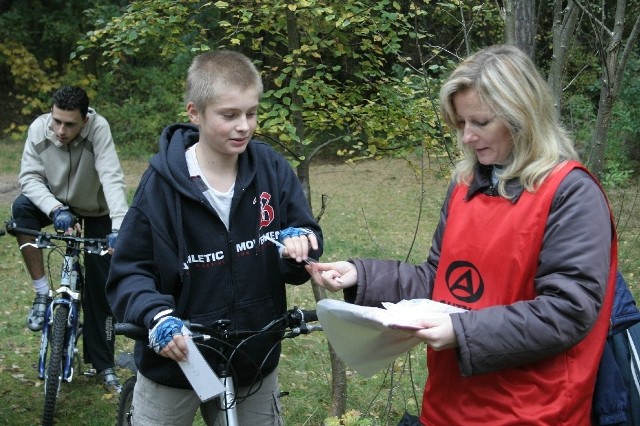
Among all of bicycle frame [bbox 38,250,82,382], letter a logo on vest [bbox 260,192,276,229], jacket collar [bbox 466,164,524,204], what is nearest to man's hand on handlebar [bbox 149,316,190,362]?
letter a logo on vest [bbox 260,192,276,229]

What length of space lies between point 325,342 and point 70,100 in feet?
10.3

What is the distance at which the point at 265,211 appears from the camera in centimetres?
303

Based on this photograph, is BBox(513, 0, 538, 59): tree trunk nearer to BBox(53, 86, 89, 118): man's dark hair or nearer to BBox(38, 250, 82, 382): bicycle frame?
BBox(53, 86, 89, 118): man's dark hair

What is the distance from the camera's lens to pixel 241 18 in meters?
4.56

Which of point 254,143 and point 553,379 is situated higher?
point 254,143

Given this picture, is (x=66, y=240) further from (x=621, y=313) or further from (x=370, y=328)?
(x=621, y=313)

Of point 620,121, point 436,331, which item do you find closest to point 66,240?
point 436,331

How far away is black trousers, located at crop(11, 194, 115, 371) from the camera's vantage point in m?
5.41

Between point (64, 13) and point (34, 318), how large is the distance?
16.9 m

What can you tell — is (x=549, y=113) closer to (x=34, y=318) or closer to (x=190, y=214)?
(x=190, y=214)

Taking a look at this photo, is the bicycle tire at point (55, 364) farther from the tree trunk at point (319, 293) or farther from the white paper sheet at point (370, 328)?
the white paper sheet at point (370, 328)

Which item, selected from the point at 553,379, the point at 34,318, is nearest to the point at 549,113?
the point at 553,379

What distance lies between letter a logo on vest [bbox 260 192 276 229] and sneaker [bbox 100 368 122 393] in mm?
3195

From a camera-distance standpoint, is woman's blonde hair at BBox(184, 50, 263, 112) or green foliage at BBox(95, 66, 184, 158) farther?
green foliage at BBox(95, 66, 184, 158)
